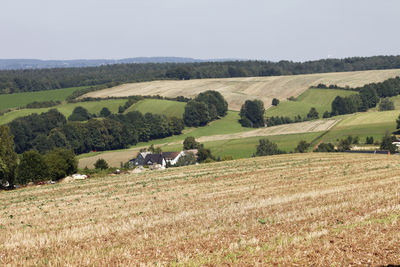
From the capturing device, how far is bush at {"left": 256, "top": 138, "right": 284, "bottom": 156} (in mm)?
104875

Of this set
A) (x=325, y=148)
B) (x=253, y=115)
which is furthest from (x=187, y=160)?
(x=253, y=115)

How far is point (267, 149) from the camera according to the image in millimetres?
106562

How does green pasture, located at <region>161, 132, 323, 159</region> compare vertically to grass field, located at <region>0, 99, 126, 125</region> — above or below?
below

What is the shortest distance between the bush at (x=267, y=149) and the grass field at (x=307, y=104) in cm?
5158

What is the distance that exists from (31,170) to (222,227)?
58833 millimetres

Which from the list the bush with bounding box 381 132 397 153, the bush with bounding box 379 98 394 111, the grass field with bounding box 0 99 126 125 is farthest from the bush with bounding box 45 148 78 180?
the bush with bounding box 379 98 394 111

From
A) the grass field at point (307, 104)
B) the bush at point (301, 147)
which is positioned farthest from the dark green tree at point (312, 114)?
the bush at point (301, 147)

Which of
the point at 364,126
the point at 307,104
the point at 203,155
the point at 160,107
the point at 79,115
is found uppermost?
the point at 307,104

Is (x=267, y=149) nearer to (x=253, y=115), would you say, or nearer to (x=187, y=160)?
(x=187, y=160)

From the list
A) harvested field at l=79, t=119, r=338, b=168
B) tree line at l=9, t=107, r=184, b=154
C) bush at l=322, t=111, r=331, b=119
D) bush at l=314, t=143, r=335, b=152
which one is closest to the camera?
bush at l=314, t=143, r=335, b=152

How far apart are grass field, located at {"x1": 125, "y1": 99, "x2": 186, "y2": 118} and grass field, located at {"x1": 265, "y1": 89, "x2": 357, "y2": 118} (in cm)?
A: 3128

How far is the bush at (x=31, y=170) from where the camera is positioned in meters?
71.8

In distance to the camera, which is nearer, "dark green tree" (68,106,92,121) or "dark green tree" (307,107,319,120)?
"dark green tree" (307,107,319,120)

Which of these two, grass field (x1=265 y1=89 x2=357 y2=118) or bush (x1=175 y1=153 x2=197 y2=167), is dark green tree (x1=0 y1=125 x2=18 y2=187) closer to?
bush (x1=175 y1=153 x2=197 y2=167)
